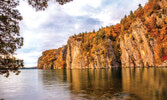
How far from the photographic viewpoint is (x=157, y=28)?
87.6 meters

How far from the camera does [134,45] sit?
4368 inches

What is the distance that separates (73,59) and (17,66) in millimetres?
166974

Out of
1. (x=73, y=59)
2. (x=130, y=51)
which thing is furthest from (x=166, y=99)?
(x=73, y=59)

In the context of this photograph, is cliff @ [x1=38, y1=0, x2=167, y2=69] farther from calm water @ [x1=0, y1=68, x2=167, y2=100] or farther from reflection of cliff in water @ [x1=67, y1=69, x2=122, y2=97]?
reflection of cliff in water @ [x1=67, y1=69, x2=122, y2=97]

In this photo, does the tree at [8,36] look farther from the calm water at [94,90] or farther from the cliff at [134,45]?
the cliff at [134,45]

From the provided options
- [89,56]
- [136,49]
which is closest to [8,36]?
[136,49]

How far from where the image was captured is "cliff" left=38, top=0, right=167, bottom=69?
282ft

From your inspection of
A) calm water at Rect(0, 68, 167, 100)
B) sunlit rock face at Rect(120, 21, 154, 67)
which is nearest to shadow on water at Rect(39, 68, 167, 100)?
calm water at Rect(0, 68, 167, 100)

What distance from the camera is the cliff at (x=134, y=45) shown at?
86.0 metres

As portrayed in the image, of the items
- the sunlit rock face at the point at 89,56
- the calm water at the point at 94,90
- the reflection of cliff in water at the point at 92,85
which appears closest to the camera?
the calm water at the point at 94,90

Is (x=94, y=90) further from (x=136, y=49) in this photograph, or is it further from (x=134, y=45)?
(x=134, y=45)

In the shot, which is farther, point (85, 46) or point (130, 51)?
point (85, 46)

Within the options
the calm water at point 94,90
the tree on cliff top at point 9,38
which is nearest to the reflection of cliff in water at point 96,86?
the calm water at point 94,90

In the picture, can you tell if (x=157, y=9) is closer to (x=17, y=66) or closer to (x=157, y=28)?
(x=157, y=28)
